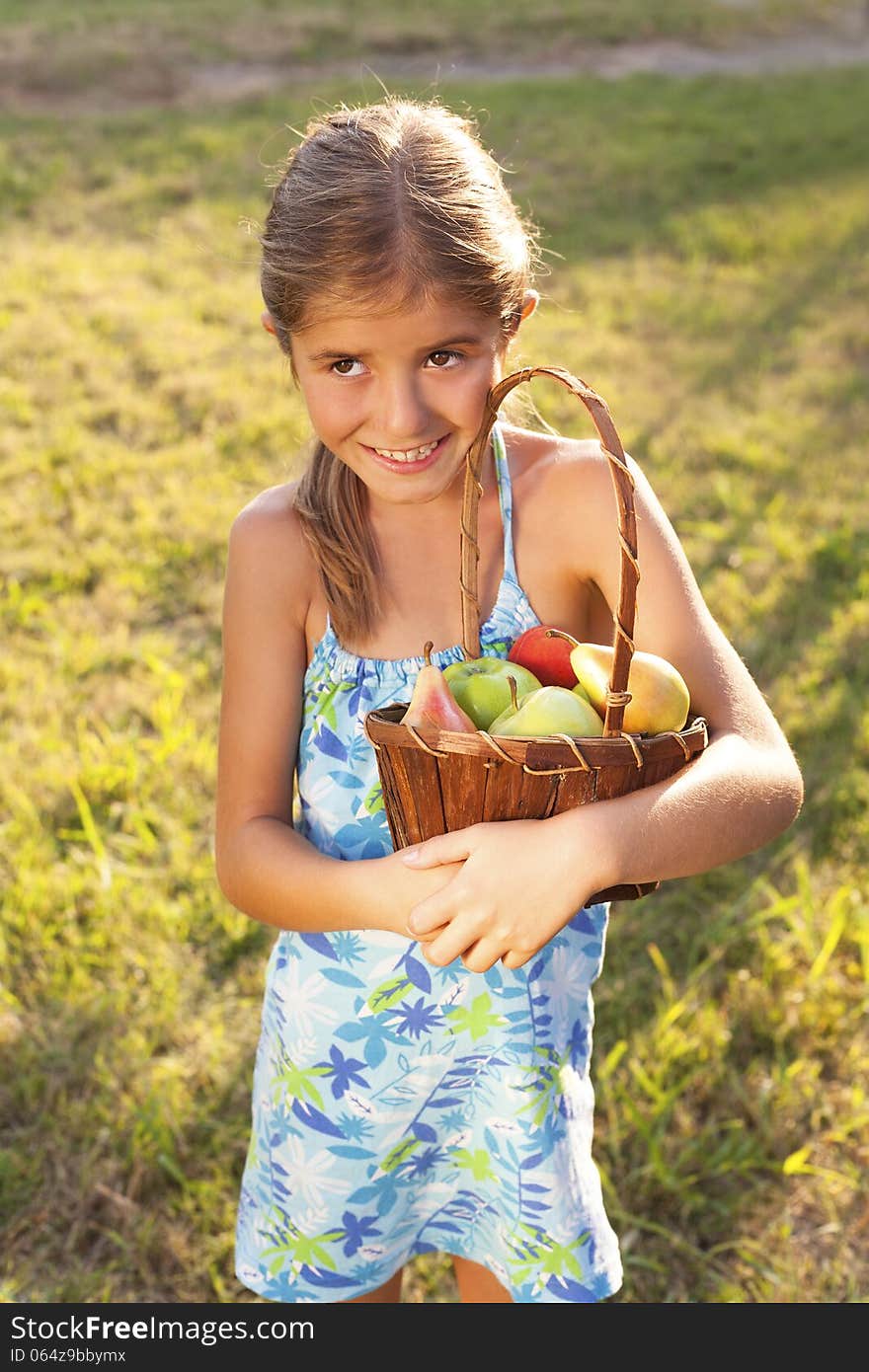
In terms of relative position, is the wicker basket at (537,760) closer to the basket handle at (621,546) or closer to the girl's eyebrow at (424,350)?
the basket handle at (621,546)

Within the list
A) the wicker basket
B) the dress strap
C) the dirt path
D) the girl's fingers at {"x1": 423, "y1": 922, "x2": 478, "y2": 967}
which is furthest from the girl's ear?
the dirt path

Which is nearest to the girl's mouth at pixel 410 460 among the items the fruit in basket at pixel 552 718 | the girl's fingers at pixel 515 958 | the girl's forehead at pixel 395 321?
the girl's forehead at pixel 395 321

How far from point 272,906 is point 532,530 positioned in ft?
1.86

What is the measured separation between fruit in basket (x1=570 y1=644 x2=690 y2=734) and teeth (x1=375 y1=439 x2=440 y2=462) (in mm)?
306

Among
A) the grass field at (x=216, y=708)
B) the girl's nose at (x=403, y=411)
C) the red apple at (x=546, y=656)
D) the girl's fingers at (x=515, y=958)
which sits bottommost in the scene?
the grass field at (x=216, y=708)

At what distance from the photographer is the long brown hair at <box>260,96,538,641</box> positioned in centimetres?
146

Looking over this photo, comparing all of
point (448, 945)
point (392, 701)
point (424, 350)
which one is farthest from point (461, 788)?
point (424, 350)

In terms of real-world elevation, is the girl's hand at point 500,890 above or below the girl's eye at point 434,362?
below

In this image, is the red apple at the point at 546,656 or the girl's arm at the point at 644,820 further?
the red apple at the point at 546,656

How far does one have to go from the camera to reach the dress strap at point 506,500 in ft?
5.53

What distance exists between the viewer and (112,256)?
6.57 metres

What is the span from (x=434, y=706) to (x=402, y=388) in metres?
0.37

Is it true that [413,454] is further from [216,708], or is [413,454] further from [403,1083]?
[216,708]

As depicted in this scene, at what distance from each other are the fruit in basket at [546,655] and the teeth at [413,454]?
0.76 feet
